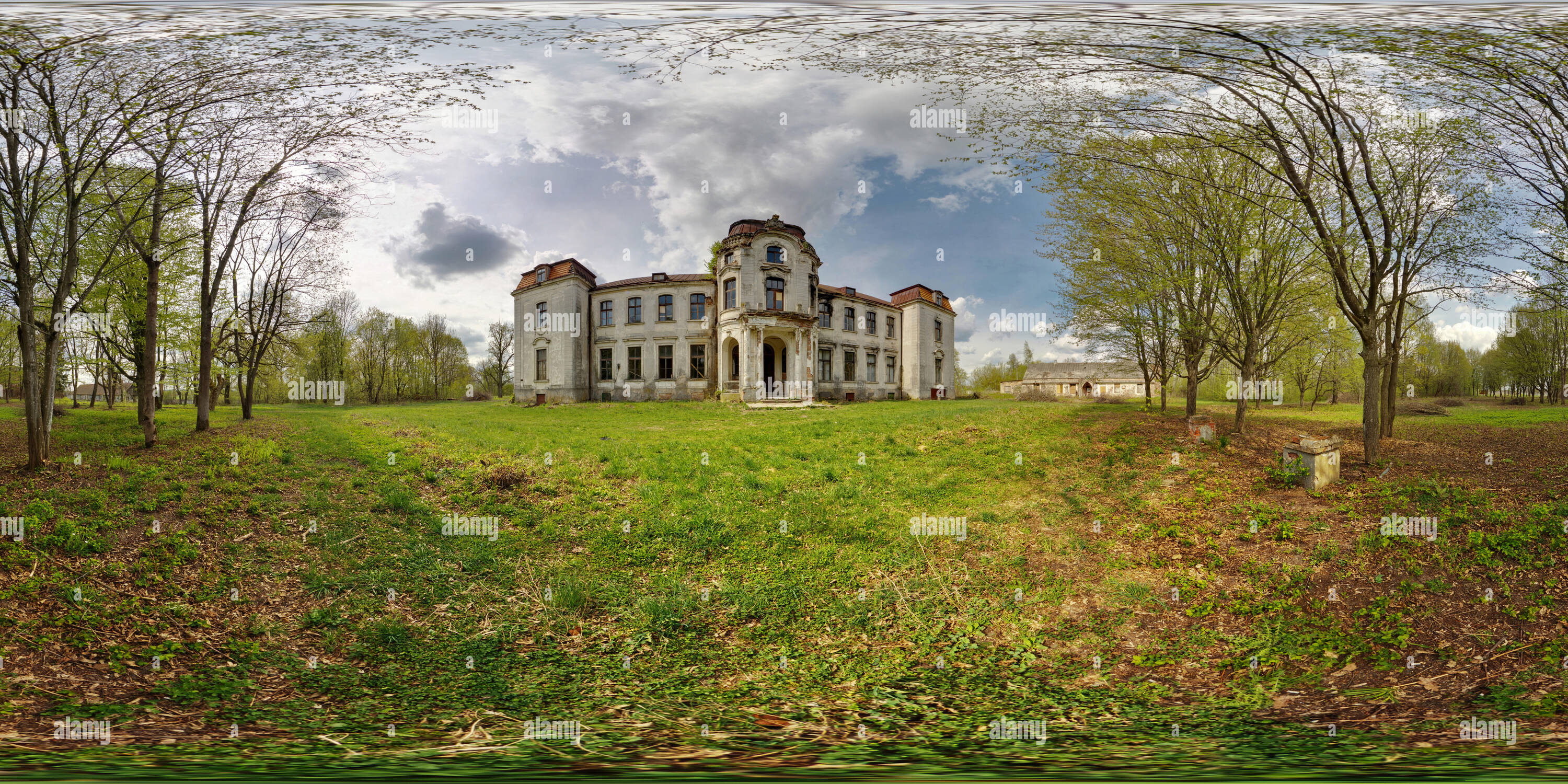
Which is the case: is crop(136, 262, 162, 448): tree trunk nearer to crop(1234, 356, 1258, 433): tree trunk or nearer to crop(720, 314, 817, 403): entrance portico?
crop(720, 314, 817, 403): entrance portico

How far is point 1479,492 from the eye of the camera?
479 centimetres

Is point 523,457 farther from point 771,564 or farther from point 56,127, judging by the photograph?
point 56,127

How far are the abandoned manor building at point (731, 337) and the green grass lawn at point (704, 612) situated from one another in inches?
395

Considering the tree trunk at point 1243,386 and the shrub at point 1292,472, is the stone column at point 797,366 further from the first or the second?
the shrub at point 1292,472

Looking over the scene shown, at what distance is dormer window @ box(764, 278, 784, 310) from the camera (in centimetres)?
1967

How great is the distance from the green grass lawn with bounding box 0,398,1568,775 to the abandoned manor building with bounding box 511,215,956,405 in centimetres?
1003

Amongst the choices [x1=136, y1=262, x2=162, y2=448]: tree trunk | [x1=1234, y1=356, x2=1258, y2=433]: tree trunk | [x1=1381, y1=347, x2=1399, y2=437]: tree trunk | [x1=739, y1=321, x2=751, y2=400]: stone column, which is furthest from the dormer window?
[x1=1381, y1=347, x2=1399, y2=437]: tree trunk

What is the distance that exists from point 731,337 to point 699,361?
2.31 meters

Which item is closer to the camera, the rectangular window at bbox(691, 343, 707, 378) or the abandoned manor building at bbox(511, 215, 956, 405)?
the abandoned manor building at bbox(511, 215, 956, 405)

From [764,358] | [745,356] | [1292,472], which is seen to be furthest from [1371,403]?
[764,358]

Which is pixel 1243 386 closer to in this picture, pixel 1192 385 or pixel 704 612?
pixel 1192 385

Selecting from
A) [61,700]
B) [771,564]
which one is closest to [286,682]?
[61,700]

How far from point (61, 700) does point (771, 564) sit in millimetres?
3713

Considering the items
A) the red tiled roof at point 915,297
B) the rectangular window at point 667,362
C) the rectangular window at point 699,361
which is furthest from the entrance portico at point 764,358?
the red tiled roof at point 915,297
